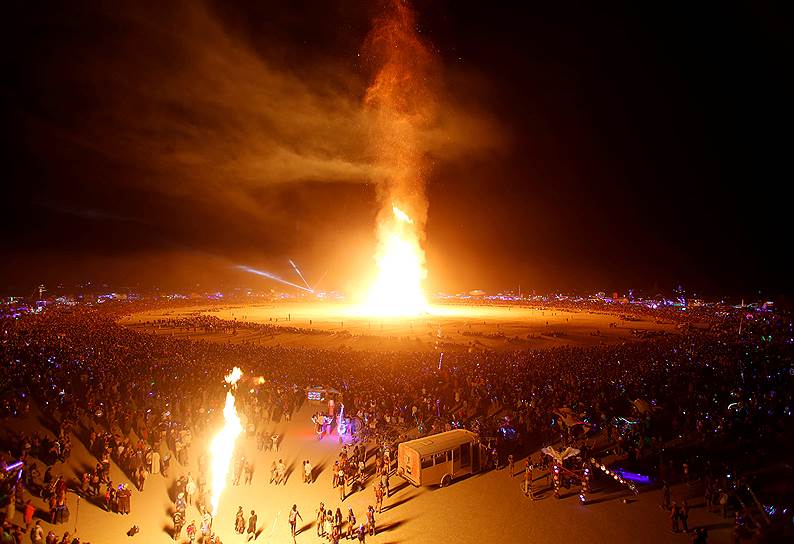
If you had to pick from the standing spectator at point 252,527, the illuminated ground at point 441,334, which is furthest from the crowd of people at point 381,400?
the illuminated ground at point 441,334

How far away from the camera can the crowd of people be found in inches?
572

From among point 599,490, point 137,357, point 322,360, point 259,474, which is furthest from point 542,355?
point 137,357

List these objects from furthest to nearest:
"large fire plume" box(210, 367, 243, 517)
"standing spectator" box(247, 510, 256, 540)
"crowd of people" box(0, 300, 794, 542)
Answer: "crowd of people" box(0, 300, 794, 542), "large fire plume" box(210, 367, 243, 517), "standing spectator" box(247, 510, 256, 540)

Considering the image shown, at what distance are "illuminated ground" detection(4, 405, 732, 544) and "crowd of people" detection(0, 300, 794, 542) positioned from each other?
53 centimetres

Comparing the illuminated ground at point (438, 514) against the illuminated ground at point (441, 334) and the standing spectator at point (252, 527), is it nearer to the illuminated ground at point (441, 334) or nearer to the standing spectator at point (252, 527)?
the standing spectator at point (252, 527)

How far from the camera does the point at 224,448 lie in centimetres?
1661

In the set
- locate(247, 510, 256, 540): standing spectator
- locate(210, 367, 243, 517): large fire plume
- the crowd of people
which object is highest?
the crowd of people

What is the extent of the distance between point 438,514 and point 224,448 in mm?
8554

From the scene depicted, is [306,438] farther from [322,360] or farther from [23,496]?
[322,360]

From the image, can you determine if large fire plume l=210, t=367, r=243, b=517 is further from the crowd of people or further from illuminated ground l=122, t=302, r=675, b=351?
illuminated ground l=122, t=302, r=675, b=351

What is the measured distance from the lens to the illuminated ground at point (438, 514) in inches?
452

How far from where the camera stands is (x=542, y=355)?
99.0 feet

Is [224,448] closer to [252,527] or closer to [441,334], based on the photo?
[252,527]

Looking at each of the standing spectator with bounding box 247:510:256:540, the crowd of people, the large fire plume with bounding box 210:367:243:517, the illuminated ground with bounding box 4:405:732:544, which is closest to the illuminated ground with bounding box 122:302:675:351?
the crowd of people
